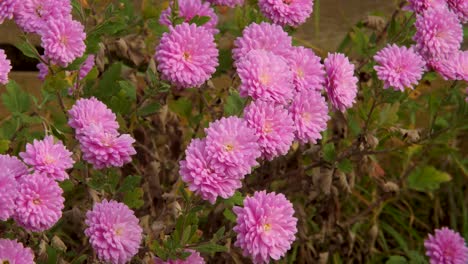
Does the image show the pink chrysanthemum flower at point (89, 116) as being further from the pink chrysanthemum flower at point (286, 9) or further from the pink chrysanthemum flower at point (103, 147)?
the pink chrysanthemum flower at point (286, 9)

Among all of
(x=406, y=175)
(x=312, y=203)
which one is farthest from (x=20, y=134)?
(x=406, y=175)

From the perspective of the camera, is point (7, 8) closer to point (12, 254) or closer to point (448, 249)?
point (12, 254)

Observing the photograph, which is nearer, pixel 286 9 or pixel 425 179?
pixel 286 9

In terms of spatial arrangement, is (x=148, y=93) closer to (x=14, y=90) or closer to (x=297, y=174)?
(x=14, y=90)

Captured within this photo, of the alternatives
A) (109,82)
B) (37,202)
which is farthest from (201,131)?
(37,202)

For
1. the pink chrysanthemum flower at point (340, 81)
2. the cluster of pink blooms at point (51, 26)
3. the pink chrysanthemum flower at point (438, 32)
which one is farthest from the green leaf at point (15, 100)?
the pink chrysanthemum flower at point (438, 32)

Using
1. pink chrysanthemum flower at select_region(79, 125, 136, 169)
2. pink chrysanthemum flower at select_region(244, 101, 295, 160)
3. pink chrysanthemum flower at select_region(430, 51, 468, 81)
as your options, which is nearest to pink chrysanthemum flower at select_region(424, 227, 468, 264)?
pink chrysanthemum flower at select_region(430, 51, 468, 81)

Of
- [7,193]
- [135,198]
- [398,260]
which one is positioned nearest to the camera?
[7,193]
